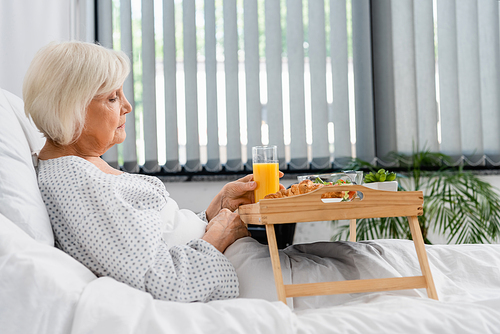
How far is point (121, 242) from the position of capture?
0.79 m

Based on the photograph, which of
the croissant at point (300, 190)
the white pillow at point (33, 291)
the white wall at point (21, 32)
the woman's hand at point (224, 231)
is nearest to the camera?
the white pillow at point (33, 291)

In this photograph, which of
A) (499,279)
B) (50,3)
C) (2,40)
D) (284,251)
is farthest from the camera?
(50,3)

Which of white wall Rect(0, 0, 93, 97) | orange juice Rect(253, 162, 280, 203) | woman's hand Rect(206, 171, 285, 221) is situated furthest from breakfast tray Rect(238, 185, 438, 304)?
white wall Rect(0, 0, 93, 97)

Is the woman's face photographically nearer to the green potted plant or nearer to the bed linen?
the bed linen

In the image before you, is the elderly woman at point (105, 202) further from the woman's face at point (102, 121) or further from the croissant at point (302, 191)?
the croissant at point (302, 191)

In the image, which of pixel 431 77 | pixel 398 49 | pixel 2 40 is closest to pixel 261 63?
pixel 398 49

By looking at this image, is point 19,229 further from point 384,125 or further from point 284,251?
point 384,125

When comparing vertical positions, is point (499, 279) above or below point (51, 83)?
below

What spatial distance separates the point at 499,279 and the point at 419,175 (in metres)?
1.33

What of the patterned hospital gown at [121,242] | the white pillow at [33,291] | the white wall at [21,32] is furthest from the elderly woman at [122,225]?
the white wall at [21,32]

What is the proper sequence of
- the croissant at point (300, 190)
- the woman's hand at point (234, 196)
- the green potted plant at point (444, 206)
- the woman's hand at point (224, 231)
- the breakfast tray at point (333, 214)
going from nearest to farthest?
1. the breakfast tray at point (333, 214)
2. the croissant at point (300, 190)
3. the woman's hand at point (224, 231)
4. the woman's hand at point (234, 196)
5. the green potted plant at point (444, 206)

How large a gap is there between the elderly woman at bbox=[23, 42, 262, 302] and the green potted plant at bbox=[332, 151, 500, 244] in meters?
1.16

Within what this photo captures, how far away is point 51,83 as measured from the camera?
0.99 metres

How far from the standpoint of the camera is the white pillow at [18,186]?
0.80 metres
